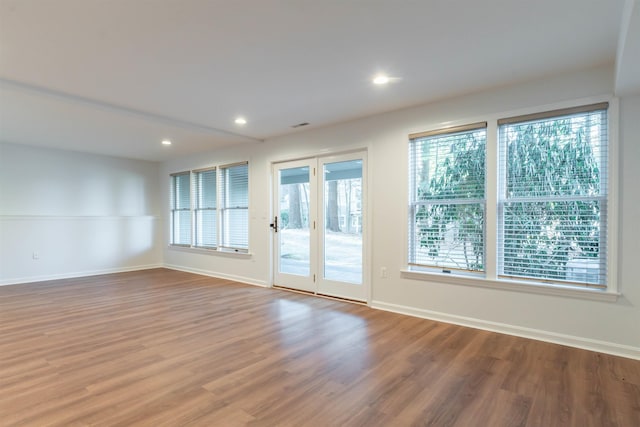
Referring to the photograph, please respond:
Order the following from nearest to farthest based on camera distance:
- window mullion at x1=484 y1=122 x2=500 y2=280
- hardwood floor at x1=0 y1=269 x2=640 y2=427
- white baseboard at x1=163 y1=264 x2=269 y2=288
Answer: hardwood floor at x1=0 y1=269 x2=640 y2=427, window mullion at x1=484 y1=122 x2=500 y2=280, white baseboard at x1=163 y1=264 x2=269 y2=288

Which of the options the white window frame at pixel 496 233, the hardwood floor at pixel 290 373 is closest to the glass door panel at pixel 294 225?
the hardwood floor at pixel 290 373

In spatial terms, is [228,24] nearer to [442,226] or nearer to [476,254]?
[442,226]

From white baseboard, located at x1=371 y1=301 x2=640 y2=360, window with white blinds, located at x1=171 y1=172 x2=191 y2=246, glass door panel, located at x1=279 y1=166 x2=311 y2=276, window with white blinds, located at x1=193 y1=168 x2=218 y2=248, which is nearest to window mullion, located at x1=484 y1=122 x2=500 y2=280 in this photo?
white baseboard, located at x1=371 y1=301 x2=640 y2=360

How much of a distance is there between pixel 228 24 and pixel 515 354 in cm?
339

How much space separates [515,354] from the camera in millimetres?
2834

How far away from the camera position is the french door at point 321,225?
4.50 meters

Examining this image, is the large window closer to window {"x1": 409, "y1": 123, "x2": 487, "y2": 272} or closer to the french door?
window {"x1": 409, "y1": 123, "x2": 487, "y2": 272}

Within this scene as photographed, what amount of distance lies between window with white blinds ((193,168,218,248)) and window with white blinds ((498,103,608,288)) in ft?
16.4

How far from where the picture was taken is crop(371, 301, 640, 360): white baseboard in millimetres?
2803

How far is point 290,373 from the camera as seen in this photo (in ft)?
8.17

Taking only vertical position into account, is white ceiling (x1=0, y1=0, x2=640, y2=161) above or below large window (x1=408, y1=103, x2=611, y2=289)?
above

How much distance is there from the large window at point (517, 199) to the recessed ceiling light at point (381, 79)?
0.90 meters

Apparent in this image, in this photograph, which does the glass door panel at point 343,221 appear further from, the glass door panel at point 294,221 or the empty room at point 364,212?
the glass door panel at point 294,221

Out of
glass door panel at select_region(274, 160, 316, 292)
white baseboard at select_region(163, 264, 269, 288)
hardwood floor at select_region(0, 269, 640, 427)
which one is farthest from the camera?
white baseboard at select_region(163, 264, 269, 288)
